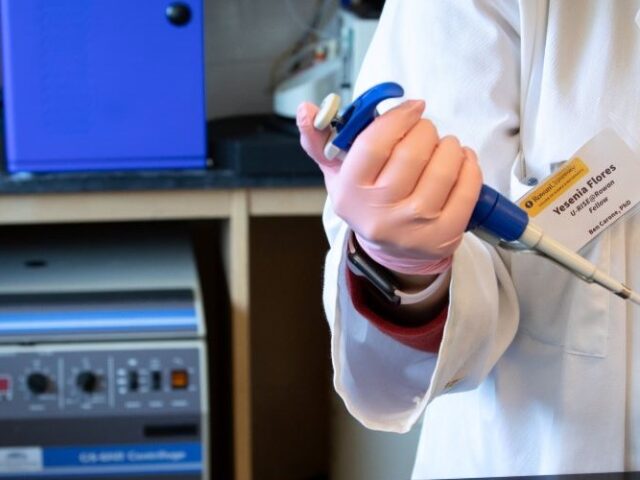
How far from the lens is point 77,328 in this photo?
52.2 inches

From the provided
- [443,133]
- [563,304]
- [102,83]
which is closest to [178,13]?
[102,83]

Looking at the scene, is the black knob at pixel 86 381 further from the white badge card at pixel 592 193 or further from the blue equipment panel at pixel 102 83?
the white badge card at pixel 592 193

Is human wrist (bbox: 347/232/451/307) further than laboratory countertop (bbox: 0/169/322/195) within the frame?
No

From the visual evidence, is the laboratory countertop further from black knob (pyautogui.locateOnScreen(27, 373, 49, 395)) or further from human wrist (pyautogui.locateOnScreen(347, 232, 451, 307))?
human wrist (pyautogui.locateOnScreen(347, 232, 451, 307))

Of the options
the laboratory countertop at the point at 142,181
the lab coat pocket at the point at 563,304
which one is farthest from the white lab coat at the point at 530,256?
the laboratory countertop at the point at 142,181

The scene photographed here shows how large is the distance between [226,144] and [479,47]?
0.63m

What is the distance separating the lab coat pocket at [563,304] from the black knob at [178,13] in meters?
0.68

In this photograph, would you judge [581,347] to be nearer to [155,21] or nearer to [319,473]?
[155,21]

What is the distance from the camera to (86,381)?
1.32 m

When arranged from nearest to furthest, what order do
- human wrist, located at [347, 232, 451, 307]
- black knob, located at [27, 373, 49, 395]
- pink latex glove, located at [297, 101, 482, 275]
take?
pink latex glove, located at [297, 101, 482, 275] → human wrist, located at [347, 232, 451, 307] → black knob, located at [27, 373, 49, 395]

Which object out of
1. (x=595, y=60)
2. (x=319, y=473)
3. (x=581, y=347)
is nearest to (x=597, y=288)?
(x=581, y=347)

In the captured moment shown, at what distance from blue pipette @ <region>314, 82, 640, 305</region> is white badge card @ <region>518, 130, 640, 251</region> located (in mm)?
125

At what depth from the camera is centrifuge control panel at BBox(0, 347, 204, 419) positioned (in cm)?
132

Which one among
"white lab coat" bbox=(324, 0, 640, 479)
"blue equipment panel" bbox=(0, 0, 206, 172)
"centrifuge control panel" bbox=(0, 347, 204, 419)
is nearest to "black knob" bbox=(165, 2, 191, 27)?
"blue equipment panel" bbox=(0, 0, 206, 172)
